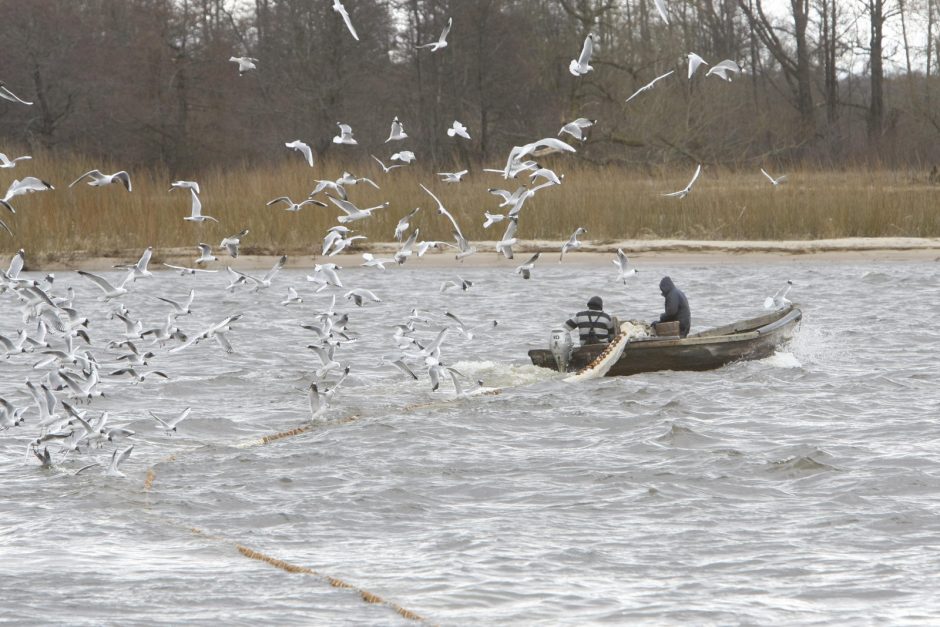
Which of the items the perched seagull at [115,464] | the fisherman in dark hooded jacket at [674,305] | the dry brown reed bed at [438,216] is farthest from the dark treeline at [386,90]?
the perched seagull at [115,464]

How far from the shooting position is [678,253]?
30.9 metres

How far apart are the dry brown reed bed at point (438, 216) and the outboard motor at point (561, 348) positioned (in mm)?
14333

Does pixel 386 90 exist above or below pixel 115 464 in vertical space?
above

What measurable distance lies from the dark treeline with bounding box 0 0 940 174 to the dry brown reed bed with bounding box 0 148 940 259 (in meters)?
9.41

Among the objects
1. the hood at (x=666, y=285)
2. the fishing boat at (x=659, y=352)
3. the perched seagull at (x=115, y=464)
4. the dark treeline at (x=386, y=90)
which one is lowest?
the perched seagull at (x=115, y=464)

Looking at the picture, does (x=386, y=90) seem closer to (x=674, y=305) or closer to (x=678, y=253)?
(x=678, y=253)

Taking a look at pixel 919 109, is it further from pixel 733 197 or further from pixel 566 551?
pixel 566 551

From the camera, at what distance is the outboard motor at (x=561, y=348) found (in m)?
16.8

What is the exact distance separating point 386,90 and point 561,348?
32592 millimetres

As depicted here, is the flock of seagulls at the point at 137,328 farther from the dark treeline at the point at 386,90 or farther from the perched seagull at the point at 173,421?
the dark treeline at the point at 386,90

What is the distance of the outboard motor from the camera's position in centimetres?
1683

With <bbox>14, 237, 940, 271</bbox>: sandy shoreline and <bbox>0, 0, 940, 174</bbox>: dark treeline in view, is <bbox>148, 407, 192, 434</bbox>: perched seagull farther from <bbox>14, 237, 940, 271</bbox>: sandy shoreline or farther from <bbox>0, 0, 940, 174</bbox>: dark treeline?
<bbox>0, 0, 940, 174</bbox>: dark treeline

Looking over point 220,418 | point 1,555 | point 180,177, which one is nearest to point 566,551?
point 1,555

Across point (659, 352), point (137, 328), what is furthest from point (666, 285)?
point (137, 328)
